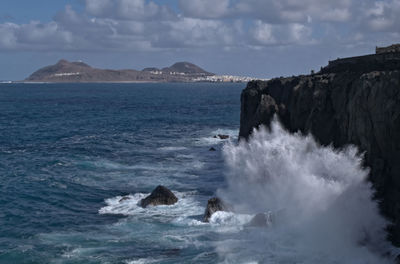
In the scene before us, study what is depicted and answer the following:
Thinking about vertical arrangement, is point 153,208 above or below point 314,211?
below

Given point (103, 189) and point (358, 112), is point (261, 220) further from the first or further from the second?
point (103, 189)

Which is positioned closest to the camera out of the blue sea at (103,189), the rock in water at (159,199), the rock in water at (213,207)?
the blue sea at (103,189)

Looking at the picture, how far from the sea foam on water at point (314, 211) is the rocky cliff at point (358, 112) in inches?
31.0

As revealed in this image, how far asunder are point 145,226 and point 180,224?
71.4 inches

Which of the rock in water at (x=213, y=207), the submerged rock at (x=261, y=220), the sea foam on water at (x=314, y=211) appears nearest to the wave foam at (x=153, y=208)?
the rock in water at (x=213, y=207)

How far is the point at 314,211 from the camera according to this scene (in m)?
25.0

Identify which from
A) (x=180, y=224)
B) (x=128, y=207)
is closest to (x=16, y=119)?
(x=128, y=207)

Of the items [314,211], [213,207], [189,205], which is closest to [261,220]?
[314,211]

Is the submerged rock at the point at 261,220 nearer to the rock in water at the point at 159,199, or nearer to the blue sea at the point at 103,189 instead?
the blue sea at the point at 103,189

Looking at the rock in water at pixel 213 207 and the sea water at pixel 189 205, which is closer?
the sea water at pixel 189 205

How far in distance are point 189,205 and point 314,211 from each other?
7.95 m

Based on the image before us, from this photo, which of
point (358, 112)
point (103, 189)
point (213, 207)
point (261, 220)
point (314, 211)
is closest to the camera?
point (314, 211)

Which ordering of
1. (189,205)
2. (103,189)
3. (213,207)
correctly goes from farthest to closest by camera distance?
1. (103,189)
2. (189,205)
3. (213,207)

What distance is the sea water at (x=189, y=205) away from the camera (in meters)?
22.4
